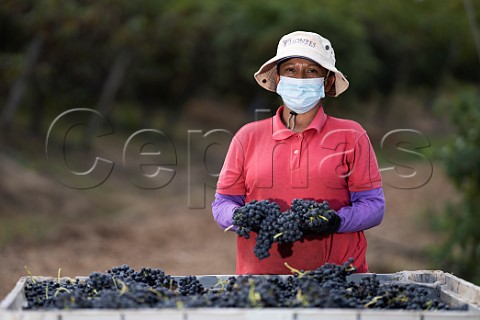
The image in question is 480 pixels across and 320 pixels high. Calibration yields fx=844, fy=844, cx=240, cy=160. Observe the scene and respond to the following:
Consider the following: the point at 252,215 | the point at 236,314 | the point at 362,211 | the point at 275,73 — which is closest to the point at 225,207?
the point at 252,215

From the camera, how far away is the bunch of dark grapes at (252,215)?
3328mm

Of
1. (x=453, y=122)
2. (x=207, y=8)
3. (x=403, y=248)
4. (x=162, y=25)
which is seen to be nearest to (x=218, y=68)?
(x=207, y=8)

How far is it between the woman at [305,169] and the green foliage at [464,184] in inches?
227

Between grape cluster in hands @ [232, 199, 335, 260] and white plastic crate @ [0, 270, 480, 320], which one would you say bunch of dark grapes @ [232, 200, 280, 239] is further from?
white plastic crate @ [0, 270, 480, 320]

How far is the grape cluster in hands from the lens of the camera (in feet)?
10.8

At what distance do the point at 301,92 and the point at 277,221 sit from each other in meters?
0.66

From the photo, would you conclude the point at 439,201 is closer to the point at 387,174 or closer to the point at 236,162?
the point at 387,174

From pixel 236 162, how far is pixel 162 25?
2469cm

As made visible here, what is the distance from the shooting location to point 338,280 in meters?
3.17

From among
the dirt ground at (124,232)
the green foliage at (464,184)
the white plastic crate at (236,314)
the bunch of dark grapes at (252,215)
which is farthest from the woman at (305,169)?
the green foliage at (464,184)

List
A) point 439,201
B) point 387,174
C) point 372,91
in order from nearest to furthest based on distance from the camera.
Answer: point 439,201 → point 387,174 → point 372,91

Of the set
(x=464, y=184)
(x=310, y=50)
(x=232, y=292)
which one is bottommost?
(x=232, y=292)

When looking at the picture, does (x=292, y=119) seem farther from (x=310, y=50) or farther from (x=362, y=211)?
(x=362, y=211)

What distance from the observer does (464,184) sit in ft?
32.3
